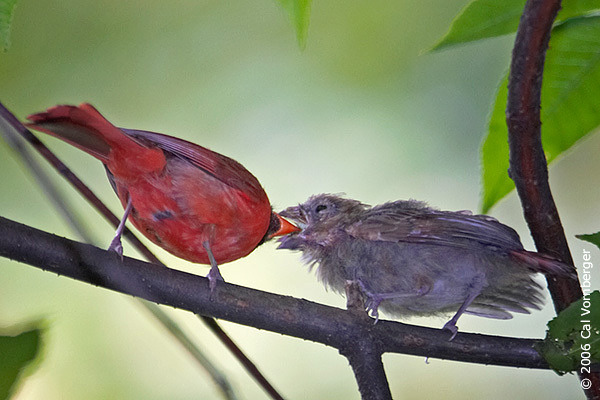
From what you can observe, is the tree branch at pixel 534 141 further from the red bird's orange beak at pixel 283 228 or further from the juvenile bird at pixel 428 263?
the red bird's orange beak at pixel 283 228

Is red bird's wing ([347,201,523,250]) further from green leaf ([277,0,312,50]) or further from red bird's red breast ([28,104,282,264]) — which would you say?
green leaf ([277,0,312,50])

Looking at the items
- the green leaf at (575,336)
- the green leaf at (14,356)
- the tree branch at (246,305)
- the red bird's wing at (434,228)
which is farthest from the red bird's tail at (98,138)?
the green leaf at (575,336)

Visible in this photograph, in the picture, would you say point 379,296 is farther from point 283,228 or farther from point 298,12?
point 298,12

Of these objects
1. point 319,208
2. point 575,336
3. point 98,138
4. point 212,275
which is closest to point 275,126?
point 319,208

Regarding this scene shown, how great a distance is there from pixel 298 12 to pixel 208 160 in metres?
0.97

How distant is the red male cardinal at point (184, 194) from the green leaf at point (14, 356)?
811mm

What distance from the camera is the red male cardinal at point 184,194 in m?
1.94

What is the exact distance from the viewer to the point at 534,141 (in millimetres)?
1416

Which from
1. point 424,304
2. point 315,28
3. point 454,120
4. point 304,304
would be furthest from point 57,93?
point 304,304

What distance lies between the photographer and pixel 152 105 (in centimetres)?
371

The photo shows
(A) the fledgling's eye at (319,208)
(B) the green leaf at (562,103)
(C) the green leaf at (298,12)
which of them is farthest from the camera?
(A) the fledgling's eye at (319,208)

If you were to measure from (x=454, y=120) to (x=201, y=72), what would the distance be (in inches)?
50.3

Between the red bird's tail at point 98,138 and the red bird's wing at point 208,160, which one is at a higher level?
the red bird's wing at point 208,160

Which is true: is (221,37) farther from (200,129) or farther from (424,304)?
(424,304)
